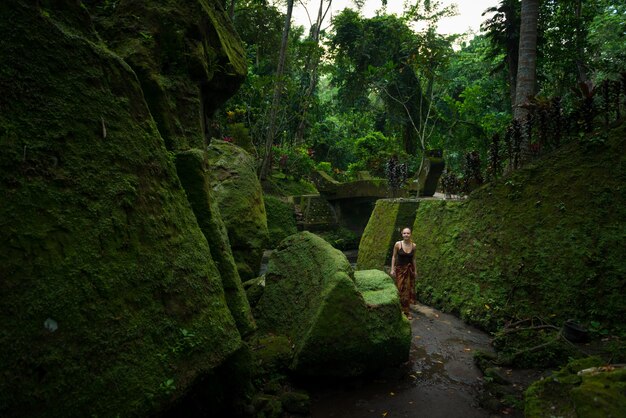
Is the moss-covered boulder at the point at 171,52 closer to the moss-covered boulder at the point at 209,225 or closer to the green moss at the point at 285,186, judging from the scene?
the moss-covered boulder at the point at 209,225

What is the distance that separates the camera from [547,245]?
6.48m

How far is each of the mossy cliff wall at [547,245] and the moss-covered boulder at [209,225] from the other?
5026 millimetres

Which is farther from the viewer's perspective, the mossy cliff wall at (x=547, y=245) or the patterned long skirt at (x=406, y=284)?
the patterned long skirt at (x=406, y=284)

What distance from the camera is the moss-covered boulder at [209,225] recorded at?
404cm

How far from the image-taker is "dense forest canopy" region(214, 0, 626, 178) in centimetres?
1425

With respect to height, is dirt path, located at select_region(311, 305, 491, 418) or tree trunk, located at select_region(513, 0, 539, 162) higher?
tree trunk, located at select_region(513, 0, 539, 162)

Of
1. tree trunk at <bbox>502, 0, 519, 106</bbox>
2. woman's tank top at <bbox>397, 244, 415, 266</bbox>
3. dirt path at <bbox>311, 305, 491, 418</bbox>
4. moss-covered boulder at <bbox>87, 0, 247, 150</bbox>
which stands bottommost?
dirt path at <bbox>311, 305, 491, 418</bbox>

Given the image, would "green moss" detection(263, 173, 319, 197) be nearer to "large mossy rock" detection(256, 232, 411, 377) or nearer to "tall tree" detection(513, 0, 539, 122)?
"tall tree" detection(513, 0, 539, 122)

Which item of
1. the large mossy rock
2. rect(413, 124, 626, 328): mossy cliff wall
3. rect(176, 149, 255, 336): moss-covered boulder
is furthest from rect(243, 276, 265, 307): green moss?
rect(413, 124, 626, 328): mossy cliff wall

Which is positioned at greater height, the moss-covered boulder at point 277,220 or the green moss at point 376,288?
the moss-covered boulder at point 277,220

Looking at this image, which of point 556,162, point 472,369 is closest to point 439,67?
point 556,162

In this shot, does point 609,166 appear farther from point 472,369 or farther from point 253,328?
point 253,328

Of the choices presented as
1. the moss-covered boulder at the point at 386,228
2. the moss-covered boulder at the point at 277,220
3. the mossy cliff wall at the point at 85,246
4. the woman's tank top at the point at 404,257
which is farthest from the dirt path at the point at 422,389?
the moss-covered boulder at the point at 277,220

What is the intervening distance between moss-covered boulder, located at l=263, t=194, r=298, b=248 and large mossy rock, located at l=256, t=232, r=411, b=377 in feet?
17.8
